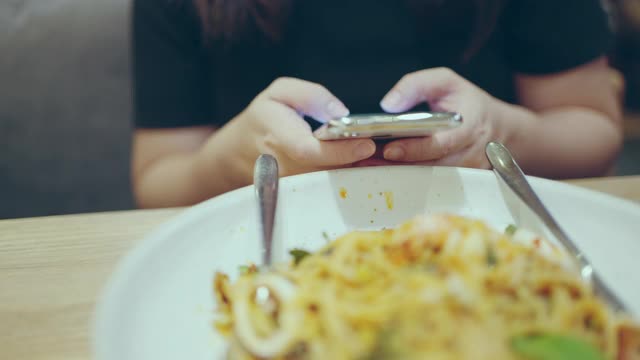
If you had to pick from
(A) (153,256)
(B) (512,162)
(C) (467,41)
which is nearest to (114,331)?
(A) (153,256)

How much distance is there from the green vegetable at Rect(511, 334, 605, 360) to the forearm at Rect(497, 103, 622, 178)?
82 cm

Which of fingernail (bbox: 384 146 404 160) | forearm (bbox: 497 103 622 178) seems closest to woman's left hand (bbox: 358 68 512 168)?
fingernail (bbox: 384 146 404 160)

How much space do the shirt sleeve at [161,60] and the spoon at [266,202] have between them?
2.16 ft

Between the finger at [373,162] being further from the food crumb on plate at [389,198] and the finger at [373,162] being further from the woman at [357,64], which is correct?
the woman at [357,64]

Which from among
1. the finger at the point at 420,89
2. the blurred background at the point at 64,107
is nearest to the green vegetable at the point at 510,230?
the finger at the point at 420,89

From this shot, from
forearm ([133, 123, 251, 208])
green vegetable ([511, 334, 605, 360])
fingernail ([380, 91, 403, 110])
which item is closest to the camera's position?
green vegetable ([511, 334, 605, 360])

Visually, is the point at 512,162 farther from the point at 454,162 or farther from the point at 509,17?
the point at 509,17

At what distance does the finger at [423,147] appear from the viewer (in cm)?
62

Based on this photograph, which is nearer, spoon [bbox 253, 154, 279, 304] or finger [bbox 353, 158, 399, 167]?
spoon [bbox 253, 154, 279, 304]

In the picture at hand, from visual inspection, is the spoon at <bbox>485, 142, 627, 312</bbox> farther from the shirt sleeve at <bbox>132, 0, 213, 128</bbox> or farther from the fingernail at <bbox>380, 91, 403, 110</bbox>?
the shirt sleeve at <bbox>132, 0, 213, 128</bbox>

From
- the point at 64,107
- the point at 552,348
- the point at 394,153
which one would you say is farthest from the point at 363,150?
the point at 64,107

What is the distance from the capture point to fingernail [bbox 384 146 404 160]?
0.62 metres

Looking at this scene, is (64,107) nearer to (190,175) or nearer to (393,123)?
(190,175)

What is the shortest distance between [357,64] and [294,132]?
20.3 inches
